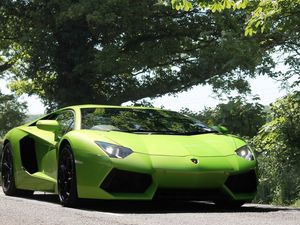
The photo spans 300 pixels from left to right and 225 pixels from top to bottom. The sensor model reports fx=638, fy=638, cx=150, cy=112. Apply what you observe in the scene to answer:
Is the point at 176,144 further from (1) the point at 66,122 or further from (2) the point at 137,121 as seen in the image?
(1) the point at 66,122

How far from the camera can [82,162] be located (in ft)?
23.1

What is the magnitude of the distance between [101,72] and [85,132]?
17.8 m

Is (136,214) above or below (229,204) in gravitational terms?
above

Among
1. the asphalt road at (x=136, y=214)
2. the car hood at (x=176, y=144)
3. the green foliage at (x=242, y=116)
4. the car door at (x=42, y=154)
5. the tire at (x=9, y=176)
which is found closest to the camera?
the asphalt road at (x=136, y=214)

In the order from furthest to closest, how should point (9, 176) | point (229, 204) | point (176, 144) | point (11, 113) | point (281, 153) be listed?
1. point (11, 113)
2. point (281, 153)
3. point (9, 176)
4. point (229, 204)
5. point (176, 144)

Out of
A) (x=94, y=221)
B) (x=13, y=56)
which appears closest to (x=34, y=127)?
(x=94, y=221)

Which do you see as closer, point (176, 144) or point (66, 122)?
point (176, 144)

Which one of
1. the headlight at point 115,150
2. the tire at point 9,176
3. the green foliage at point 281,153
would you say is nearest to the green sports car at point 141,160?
the headlight at point 115,150

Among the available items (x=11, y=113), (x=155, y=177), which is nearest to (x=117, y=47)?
(x=155, y=177)

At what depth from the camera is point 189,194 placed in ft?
22.9

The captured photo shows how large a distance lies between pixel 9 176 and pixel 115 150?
301 cm

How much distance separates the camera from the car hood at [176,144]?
702 cm

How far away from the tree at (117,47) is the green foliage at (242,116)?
5425mm

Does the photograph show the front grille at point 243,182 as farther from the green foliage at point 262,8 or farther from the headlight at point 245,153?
the green foliage at point 262,8
